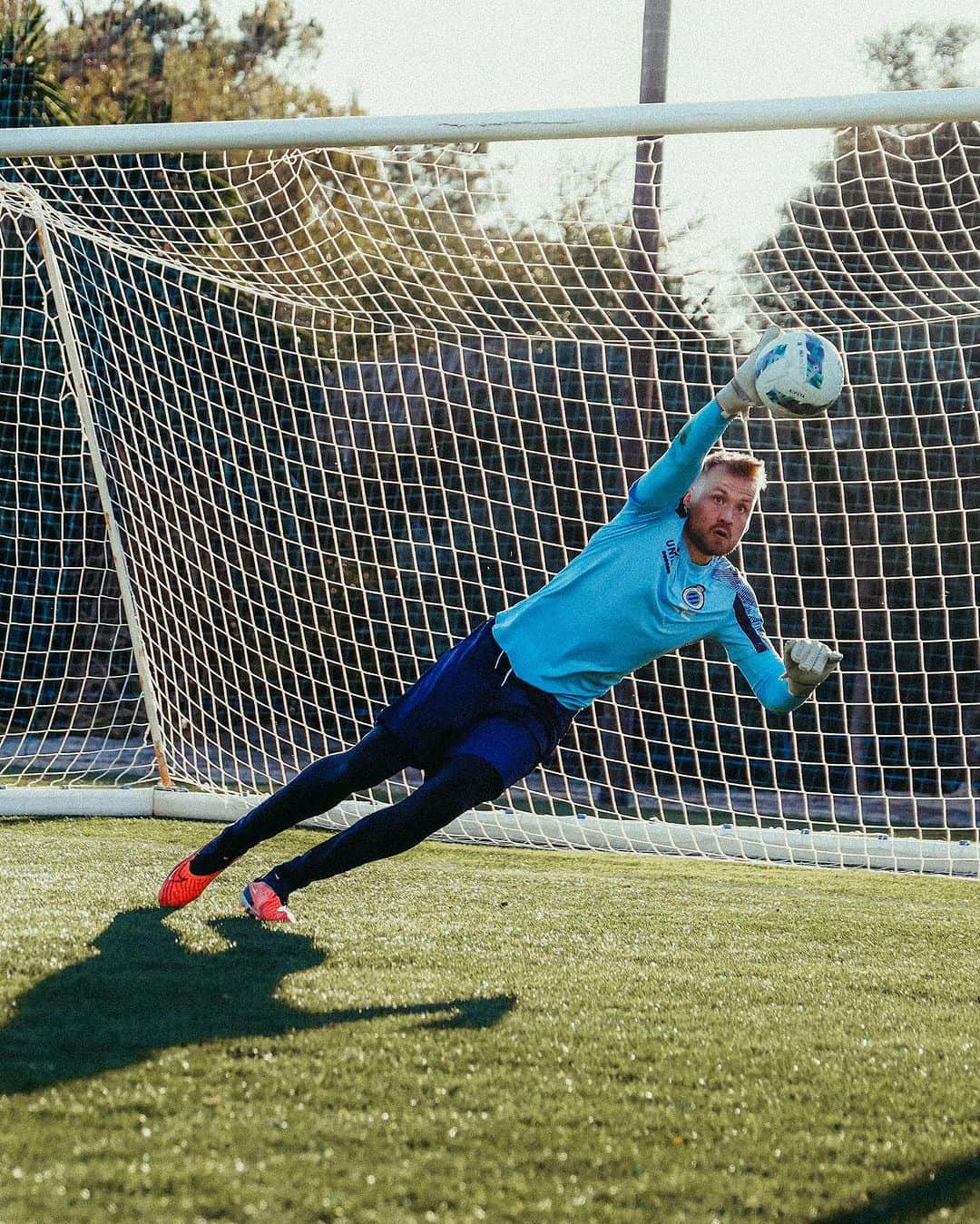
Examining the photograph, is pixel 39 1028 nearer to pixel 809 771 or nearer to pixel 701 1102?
pixel 701 1102

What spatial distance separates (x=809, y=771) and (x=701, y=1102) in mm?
8150

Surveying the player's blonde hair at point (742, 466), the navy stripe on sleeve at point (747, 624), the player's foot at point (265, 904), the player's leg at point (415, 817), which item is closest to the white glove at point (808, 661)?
the navy stripe on sleeve at point (747, 624)

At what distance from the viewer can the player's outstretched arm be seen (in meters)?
3.34

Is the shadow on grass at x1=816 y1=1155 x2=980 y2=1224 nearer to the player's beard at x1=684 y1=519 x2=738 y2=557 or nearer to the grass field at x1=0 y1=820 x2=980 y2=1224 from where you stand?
the grass field at x1=0 y1=820 x2=980 y2=1224

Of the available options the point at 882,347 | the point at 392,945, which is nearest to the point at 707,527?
the point at 392,945

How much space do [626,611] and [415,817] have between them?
82cm

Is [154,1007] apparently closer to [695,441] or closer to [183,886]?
[183,886]

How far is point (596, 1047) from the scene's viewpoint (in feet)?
9.27

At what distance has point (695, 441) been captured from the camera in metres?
3.44

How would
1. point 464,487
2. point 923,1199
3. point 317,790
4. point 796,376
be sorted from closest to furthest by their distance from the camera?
1. point 923,1199
2. point 796,376
3. point 317,790
4. point 464,487

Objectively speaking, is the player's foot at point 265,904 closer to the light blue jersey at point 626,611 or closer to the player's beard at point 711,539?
the light blue jersey at point 626,611

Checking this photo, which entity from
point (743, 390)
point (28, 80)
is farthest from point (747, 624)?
point (28, 80)

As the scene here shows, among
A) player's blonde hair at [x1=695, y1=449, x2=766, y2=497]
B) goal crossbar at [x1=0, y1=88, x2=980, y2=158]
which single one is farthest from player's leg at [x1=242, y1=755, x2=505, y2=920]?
goal crossbar at [x1=0, y1=88, x2=980, y2=158]

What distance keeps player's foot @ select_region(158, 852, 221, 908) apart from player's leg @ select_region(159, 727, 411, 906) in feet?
0.23
